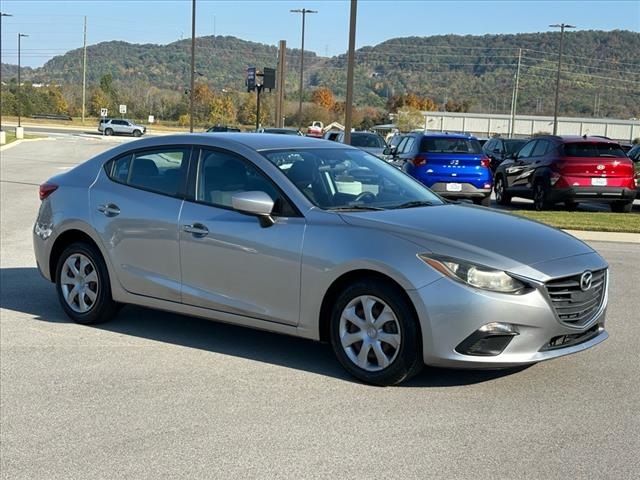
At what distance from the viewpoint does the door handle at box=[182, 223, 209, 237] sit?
6209 millimetres

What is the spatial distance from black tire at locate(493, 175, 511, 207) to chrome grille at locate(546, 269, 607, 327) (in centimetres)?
1514

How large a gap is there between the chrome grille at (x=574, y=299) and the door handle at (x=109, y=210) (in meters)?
3.61

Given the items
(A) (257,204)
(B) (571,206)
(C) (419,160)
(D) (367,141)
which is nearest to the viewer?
(A) (257,204)

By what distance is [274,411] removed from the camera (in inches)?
197

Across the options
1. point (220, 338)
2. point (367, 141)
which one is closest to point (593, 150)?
point (367, 141)

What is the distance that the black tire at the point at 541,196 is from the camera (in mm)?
17873

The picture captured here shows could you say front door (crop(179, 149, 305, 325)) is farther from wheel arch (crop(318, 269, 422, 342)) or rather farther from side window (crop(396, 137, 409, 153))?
side window (crop(396, 137, 409, 153))

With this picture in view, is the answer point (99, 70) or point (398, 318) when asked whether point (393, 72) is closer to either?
point (99, 70)

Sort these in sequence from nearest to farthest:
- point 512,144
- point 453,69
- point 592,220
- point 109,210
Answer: point 109,210
point 592,220
point 512,144
point 453,69

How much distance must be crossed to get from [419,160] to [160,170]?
36.6 feet

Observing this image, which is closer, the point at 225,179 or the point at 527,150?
the point at 225,179

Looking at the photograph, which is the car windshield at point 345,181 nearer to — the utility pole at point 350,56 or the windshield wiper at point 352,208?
the windshield wiper at point 352,208

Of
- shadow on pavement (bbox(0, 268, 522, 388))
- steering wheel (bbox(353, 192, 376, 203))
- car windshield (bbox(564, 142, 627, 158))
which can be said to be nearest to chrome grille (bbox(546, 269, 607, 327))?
shadow on pavement (bbox(0, 268, 522, 388))

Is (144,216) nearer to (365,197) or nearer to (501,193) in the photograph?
(365,197)
